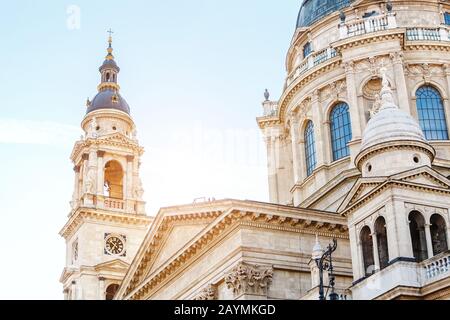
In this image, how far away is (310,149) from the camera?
4800cm

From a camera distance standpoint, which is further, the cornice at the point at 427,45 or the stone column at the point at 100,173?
the stone column at the point at 100,173

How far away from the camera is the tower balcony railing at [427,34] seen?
46562 millimetres

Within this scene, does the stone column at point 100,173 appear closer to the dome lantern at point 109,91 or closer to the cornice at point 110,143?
the cornice at point 110,143

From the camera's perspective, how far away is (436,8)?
1895 inches

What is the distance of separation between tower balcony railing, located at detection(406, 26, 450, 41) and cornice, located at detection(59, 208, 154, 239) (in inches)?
867

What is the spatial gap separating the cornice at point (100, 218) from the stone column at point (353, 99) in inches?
746

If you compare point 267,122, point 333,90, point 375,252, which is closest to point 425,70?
point 333,90

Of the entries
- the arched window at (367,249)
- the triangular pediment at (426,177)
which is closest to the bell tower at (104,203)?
the arched window at (367,249)

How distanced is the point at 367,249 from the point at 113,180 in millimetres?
34085

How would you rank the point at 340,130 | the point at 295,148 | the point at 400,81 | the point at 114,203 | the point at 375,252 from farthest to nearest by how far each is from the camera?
1. the point at 114,203
2. the point at 295,148
3. the point at 340,130
4. the point at 400,81
5. the point at 375,252

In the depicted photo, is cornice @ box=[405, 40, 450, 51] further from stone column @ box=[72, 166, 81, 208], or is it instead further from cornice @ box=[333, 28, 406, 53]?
stone column @ box=[72, 166, 81, 208]

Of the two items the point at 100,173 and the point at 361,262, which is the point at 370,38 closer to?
the point at 361,262

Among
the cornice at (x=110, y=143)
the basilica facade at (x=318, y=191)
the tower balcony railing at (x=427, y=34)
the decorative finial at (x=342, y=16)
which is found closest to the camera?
the basilica facade at (x=318, y=191)

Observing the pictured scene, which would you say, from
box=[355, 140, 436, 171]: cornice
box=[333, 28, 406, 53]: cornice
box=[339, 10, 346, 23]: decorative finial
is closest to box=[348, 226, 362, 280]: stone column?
box=[355, 140, 436, 171]: cornice
